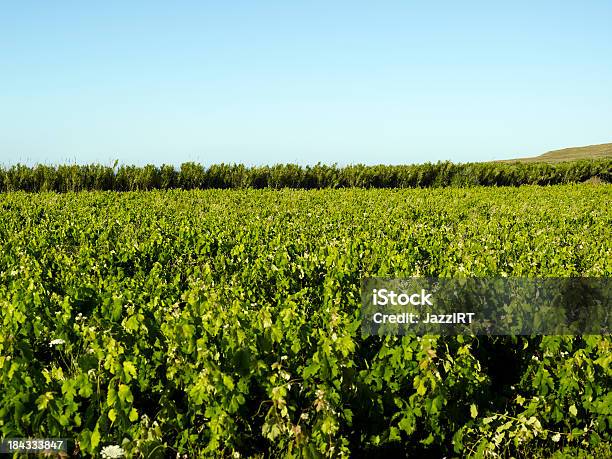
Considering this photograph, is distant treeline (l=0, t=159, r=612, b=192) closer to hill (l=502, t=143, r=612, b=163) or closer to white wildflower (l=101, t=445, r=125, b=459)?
white wildflower (l=101, t=445, r=125, b=459)

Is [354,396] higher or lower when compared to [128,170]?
lower

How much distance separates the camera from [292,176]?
2895 cm

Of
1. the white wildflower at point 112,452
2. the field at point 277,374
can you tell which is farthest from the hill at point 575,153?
the white wildflower at point 112,452

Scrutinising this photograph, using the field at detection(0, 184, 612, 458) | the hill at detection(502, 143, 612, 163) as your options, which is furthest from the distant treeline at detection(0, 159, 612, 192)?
the hill at detection(502, 143, 612, 163)

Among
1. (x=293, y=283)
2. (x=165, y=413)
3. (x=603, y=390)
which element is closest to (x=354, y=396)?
(x=165, y=413)

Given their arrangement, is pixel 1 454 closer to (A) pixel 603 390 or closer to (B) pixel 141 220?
(A) pixel 603 390

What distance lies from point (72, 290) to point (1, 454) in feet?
9.10

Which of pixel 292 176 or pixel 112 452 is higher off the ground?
pixel 292 176

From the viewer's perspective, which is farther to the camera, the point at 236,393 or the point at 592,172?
the point at 592,172

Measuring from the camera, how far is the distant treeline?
24.6 m

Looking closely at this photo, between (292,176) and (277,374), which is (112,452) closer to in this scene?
(277,374)

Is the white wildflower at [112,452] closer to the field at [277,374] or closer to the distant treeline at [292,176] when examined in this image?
the field at [277,374]

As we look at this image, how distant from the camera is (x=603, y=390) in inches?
196

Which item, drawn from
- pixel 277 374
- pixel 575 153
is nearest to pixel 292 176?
pixel 277 374
